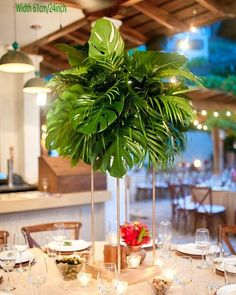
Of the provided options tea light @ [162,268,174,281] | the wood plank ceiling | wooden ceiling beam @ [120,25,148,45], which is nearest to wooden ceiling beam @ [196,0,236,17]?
the wood plank ceiling

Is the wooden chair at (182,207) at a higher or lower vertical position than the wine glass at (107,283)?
lower

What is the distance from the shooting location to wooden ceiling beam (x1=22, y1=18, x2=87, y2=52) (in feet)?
18.6

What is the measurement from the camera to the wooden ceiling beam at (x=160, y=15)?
5254 mm

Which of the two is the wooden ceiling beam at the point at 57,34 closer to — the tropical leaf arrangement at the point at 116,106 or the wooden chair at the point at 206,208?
the wooden chair at the point at 206,208

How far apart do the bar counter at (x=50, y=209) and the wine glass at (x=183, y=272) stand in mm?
2414

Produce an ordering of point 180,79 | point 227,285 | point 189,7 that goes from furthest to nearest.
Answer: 1. point 189,7
2. point 180,79
3. point 227,285

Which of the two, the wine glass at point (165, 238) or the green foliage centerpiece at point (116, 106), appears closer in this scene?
the green foliage centerpiece at point (116, 106)

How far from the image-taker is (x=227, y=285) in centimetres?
188

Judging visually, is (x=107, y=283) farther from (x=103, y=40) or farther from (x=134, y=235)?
(x=103, y=40)

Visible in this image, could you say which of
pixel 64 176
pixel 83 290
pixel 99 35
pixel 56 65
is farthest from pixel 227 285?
pixel 56 65

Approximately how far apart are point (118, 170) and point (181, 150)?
51cm

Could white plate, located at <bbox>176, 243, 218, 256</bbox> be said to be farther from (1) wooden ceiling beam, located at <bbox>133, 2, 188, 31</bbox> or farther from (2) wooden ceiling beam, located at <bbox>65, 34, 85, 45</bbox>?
(2) wooden ceiling beam, located at <bbox>65, 34, 85, 45</bbox>

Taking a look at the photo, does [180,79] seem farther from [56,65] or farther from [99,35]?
[56,65]

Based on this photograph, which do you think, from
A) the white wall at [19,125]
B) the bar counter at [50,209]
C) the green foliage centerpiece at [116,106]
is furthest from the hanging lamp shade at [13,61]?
the white wall at [19,125]
